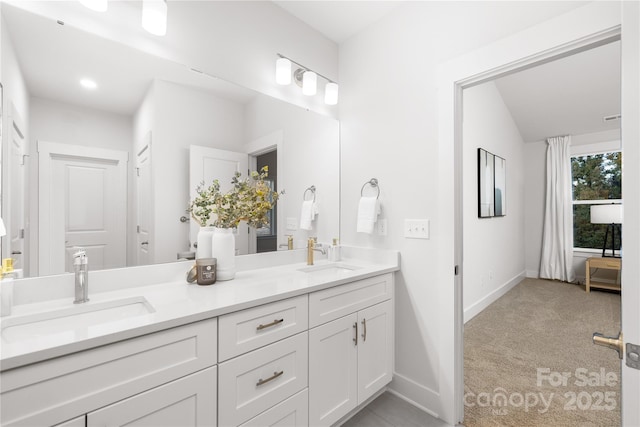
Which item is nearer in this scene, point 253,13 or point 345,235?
point 253,13

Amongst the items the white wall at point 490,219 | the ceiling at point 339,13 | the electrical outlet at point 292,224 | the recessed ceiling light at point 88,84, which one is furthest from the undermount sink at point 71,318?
the white wall at point 490,219

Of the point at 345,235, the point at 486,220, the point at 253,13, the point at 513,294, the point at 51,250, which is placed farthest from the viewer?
the point at 513,294

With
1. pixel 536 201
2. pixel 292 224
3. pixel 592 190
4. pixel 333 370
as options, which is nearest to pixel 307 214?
pixel 292 224

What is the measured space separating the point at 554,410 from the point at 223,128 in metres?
2.58

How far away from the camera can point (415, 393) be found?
1.88 metres

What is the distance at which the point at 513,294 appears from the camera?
409 cm

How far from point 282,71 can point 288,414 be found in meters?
1.92

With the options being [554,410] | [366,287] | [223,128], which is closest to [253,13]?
[223,128]

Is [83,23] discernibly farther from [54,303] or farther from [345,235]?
[345,235]

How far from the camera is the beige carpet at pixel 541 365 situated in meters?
1.77

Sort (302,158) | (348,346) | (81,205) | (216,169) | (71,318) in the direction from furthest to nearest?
(302,158), (216,169), (348,346), (81,205), (71,318)

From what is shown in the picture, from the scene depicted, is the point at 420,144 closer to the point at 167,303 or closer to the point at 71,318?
the point at 167,303

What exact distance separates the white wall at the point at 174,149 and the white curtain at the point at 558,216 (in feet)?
17.1

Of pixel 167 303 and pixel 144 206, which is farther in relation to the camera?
pixel 144 206
